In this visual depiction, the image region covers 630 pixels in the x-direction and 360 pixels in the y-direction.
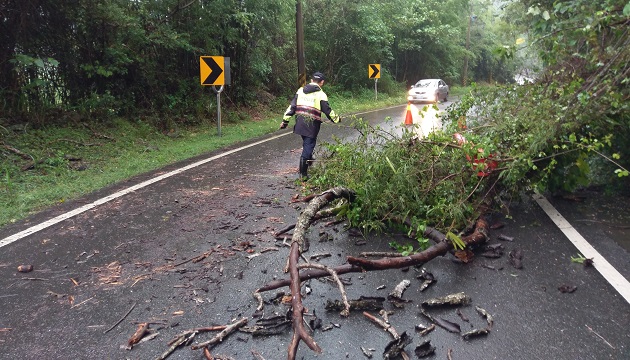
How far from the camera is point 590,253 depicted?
4.68m

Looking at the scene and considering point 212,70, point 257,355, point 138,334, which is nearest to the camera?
point 257,355

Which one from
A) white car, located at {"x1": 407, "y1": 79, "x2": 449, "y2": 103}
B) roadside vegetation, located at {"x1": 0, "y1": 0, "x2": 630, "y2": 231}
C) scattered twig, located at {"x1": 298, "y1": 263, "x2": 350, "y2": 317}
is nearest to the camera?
scattered twig, located at {"x1": 298, "y1": 263, "x2": 350, "y2": 317}

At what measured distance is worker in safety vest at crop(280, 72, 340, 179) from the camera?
7.62 metres

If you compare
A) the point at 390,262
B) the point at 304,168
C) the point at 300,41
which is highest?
the point at 300,41

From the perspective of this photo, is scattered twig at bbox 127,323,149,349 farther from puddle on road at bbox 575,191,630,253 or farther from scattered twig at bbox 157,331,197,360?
puddle on road at bbox 575,191,630,253

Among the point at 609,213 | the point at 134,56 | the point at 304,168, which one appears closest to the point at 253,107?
the point at 134,56

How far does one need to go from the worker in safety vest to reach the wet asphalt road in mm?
1507

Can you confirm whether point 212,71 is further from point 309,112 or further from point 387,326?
point 387,326

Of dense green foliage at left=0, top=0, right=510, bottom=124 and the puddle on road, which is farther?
dense green foliage at left=0, top=0, right=510, bottom=124

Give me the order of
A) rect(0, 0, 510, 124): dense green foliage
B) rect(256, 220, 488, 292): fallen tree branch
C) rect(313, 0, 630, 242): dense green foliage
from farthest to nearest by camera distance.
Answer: rect(0, 0, 510, 124): dense green foliage < rect(313, 0, 630, 242): dense green foliage < rect(256, 220, 488, 292): fallen tree branch

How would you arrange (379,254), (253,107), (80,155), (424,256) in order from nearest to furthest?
(424,256)
(379,254)
(80,155)
(253,107)

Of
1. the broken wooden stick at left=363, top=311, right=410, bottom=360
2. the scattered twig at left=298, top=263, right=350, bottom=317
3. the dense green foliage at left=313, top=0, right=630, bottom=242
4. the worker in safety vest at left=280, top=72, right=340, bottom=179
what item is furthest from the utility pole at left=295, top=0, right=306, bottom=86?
the broken wooden stick at left=363, top=311, right=410, bottom=360

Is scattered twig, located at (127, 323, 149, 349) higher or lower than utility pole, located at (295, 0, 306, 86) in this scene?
lower

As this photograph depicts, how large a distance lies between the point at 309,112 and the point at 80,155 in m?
5.44
